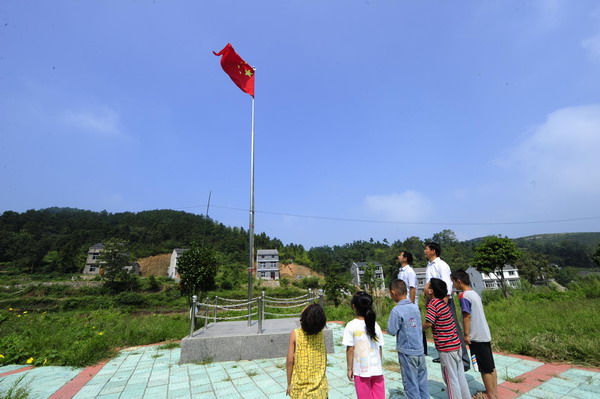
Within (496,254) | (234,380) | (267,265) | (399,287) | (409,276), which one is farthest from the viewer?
(267,265)

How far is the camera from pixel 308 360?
2373 millimetres

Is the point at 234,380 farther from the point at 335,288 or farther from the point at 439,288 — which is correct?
the point at 335,288

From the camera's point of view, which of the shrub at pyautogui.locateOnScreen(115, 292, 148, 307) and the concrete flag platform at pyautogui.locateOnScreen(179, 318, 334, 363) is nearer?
the concrete flag platform at pyautogui.locateOnScreen(179, 318, 334, 363)

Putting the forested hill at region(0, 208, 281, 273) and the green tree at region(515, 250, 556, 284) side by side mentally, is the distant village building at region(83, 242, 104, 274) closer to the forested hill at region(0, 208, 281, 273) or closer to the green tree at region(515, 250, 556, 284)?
the forested hill at region(0, 208, 281, 273)

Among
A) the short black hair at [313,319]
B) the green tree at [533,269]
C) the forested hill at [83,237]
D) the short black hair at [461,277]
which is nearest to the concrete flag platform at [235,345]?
the short black hair at [461,277]

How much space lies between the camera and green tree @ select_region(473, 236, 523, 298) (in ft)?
71.0

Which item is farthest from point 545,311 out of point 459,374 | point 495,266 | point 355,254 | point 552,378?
point 355,254

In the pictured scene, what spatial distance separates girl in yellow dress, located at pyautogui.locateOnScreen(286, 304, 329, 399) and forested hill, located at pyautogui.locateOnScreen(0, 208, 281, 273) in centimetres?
5323

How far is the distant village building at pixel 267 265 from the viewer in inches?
2133

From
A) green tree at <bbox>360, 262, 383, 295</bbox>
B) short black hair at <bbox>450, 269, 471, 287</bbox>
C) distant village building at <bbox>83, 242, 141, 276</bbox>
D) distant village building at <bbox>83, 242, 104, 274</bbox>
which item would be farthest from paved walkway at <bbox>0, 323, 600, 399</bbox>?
distant village building at <bbox>83, 242, 104, 274</bbox>

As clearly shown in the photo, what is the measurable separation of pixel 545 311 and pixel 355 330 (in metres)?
8.58

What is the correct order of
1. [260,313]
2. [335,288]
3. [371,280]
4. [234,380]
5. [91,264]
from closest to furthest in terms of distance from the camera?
[234,380] < [260,313] < [371,280] < [335,288] < [91,264]

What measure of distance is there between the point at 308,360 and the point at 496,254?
2619 centimetres

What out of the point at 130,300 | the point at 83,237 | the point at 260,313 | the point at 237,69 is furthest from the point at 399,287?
the point at 83,237
